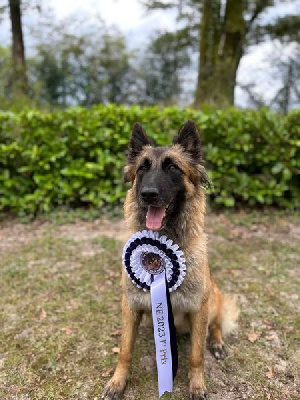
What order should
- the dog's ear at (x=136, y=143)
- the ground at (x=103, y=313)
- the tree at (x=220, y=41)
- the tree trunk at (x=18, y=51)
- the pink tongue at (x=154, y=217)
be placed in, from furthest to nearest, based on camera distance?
the tree trunk at (x=18, y=51) < the tree at (x=220, y=41) < the dog's ear at (x=136, y=143) < the ground at (x=103, y=313) < the pink tongue at (x=154, y=217)

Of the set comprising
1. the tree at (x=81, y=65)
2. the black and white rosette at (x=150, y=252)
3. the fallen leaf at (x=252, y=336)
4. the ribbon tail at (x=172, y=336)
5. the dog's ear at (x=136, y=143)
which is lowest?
the fallen leaf at (x=252, y=336)

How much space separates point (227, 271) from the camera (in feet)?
15.0

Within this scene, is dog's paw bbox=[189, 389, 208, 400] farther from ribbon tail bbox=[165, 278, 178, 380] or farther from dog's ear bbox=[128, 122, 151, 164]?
dog's ear bbox=[128, 122, 151, 164]

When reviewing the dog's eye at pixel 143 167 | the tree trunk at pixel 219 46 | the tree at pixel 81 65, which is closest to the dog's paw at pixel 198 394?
the dog's eye at pixel 143 167

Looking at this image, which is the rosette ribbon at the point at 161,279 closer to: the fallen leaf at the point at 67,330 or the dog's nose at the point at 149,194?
the dog's nose at the point at 149,194

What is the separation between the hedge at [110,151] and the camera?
618 cm

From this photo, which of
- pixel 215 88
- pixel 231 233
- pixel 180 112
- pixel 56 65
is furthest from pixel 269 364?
pixel 56 65

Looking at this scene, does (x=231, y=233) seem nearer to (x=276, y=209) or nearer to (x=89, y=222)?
(x=276, y=209)

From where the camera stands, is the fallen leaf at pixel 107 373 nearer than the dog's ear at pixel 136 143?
Yes

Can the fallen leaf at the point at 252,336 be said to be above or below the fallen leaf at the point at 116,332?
above

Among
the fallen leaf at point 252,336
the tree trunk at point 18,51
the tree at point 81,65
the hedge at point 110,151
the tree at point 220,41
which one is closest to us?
the fallen leaf at point 252,336

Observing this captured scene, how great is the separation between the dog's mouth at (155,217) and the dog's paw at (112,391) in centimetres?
120

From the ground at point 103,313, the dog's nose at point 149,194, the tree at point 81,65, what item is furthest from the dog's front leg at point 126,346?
the tree at point 81,65

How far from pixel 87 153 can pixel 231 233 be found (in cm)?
299
